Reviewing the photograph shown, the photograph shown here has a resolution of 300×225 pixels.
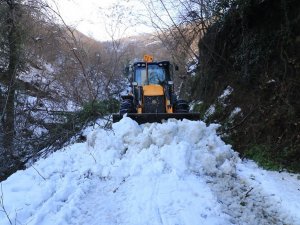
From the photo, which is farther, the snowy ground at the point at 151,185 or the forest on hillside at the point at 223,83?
the forest on hillside at the point at 223,83

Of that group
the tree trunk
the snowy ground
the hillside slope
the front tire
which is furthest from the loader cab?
the tree trunk

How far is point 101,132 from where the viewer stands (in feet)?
31.3

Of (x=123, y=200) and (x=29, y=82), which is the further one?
(x=29, y=82)

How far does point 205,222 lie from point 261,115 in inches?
205

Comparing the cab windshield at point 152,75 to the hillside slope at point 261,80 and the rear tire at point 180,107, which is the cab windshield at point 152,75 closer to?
the rear tire at point 180,107

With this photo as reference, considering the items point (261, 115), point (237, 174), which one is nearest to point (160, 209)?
point (237, 174)

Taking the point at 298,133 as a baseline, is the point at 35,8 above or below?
above

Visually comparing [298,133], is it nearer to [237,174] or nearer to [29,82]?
[237,174]

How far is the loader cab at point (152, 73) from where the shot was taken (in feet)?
44.0

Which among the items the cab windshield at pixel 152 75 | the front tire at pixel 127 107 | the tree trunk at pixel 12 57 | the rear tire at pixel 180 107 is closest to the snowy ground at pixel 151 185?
the front tire at pixel 127 107

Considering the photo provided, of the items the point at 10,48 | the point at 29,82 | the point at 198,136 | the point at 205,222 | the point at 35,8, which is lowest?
the point at 205,222

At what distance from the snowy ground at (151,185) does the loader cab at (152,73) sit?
393 centimetres

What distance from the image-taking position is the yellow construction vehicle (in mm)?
12609

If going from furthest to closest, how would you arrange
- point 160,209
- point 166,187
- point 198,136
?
1. point 198,136
2. point 166,187
3. point 160,209
